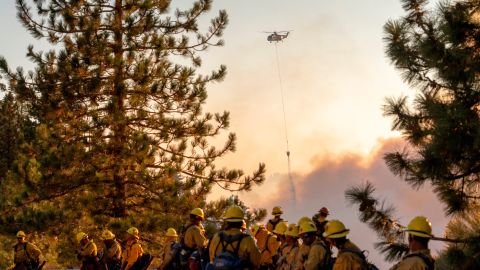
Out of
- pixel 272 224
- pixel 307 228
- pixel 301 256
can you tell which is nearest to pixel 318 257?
pixel 307 228

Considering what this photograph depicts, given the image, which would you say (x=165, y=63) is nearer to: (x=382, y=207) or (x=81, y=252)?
(x=81, y=252)

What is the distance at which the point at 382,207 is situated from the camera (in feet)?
26.7

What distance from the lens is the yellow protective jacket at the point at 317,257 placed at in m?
8.45

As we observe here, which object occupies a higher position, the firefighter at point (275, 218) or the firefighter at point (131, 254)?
the firefighter at point (275, 218)

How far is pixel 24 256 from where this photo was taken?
50.9ft

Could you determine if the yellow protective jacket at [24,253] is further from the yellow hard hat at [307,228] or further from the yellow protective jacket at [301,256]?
the yellow hard hat at [307,228]

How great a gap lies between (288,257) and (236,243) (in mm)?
2029

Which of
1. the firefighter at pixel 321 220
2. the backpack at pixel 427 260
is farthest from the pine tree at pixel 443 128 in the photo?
the firefighter at pixel 321 220

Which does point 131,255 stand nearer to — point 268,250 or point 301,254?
point 268,250

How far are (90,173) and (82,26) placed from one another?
5.73 metres

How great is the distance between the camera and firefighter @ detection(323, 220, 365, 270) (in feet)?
23.6

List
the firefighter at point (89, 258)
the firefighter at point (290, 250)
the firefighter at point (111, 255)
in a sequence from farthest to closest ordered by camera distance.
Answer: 1. the firefighter at point (111, 255)
2. the firefighter at point (89, 258)
3. the firefighter at point (290, 250)

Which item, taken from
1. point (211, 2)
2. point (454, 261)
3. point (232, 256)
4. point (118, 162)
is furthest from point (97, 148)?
point (454, 261)

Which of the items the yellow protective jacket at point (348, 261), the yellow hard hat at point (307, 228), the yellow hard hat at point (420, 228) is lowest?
the yellow protective jacket at point (348, 261)
